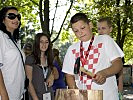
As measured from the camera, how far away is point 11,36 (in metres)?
4.21

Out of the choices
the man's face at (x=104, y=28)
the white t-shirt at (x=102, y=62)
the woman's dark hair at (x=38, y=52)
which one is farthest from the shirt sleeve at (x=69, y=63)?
the woman's dark hair at (x=38, y=52)

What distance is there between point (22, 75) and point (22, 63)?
0.15 m

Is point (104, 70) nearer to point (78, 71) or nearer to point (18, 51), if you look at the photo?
point (78, 71)

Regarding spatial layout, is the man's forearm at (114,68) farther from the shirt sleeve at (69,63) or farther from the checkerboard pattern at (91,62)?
the shirt sleeve at (69,63)

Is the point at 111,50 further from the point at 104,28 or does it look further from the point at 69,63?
the point at 104,28

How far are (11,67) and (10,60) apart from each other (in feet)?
0.28

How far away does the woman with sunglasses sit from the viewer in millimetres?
3844

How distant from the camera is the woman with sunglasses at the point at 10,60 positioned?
12.6 feet

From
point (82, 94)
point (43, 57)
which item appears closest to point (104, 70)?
point (82, 94)

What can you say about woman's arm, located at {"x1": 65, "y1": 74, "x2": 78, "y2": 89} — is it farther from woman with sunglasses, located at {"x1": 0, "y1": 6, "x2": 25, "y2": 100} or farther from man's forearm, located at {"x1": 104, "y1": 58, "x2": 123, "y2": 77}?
woman with sunglasses, located at {"x1": 0, "y1": 6, "x2": 25, "y2": 100}

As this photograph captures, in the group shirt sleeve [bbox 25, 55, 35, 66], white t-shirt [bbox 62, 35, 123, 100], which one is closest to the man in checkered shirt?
white t-shirt [bbox 62, 35, 123, 100]

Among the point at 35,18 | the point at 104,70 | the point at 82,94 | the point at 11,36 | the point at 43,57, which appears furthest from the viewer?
the point at 35,18

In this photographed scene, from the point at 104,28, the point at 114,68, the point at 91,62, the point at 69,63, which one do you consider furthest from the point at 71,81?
the point at 104,28

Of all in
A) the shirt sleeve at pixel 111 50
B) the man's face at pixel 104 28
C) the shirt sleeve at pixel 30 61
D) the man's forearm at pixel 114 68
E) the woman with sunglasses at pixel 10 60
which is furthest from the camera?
the shirt sleeve at pixel 30 61
